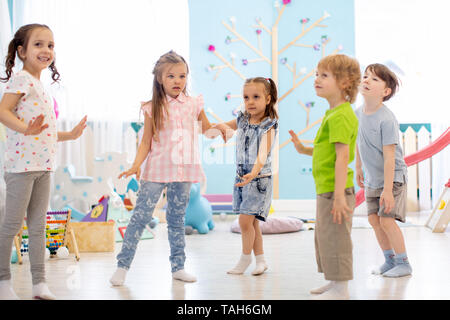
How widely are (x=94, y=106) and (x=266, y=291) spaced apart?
119 inches

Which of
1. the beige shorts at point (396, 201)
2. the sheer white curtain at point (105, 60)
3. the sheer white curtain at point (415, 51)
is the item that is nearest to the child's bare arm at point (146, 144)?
the beige shorts at point (396, 201)

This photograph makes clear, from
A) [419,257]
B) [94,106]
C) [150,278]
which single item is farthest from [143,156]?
[94,106]

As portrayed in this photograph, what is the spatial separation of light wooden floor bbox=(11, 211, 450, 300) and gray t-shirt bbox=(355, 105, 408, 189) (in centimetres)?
41

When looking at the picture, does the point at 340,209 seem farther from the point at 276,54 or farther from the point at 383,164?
the point at 276,54

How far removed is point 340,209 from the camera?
1548mm

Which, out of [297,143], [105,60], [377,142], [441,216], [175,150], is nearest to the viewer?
[297,143]

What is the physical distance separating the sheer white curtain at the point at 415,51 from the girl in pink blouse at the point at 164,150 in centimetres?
300

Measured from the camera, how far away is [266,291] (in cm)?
177

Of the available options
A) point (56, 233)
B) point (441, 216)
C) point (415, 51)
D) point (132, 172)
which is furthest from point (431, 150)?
point (56, 233)

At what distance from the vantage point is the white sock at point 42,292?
167 centimetres

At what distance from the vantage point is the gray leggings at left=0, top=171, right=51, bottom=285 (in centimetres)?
166

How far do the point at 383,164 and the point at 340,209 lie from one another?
571mm

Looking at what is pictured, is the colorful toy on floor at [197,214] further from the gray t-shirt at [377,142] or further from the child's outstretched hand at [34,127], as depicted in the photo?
the child's outstretched hand at [34,127]
